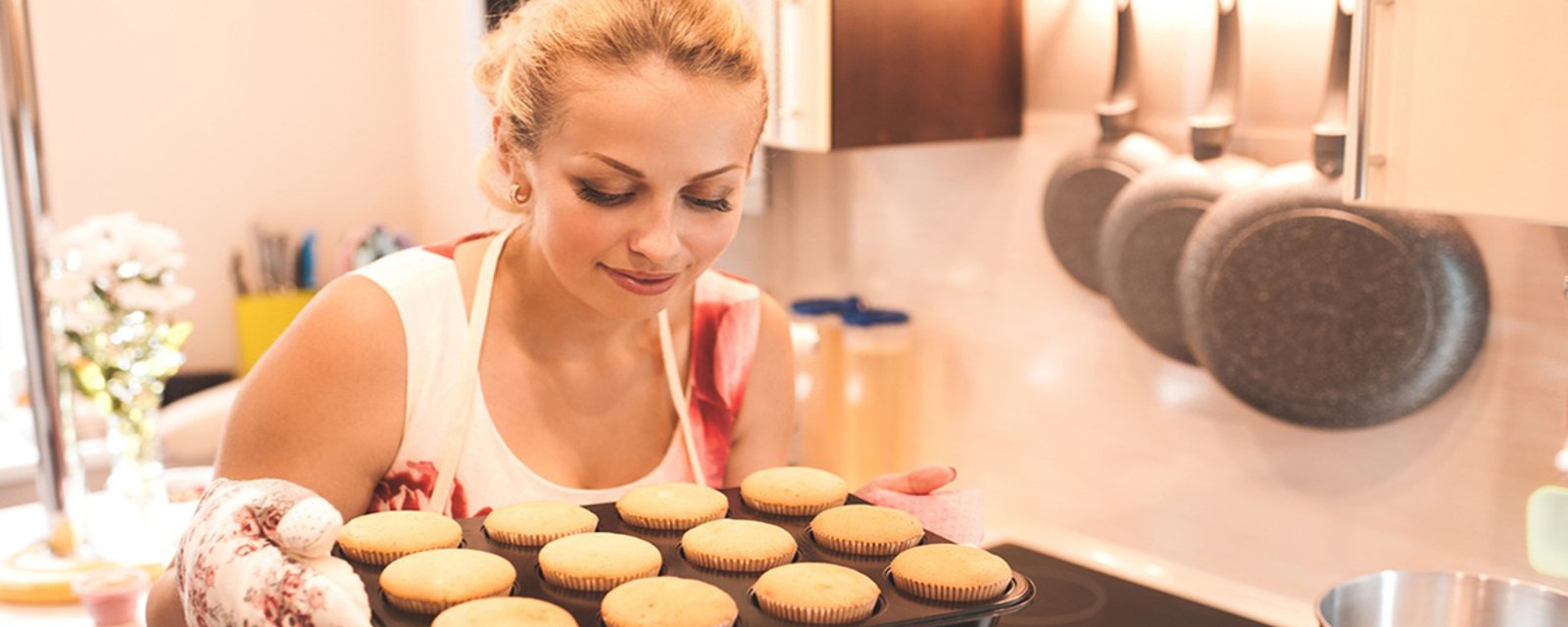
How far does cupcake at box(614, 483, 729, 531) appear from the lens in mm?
1095

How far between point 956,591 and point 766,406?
0.63 metres

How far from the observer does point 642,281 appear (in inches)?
48.1

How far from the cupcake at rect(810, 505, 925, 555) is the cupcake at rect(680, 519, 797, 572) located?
0.03m

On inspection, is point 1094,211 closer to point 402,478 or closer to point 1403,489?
point 1403,489

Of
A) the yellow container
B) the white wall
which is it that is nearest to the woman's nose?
the yellow container

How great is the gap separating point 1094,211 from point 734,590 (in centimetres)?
123

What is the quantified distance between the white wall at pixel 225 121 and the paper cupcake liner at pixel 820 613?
2.66 metres

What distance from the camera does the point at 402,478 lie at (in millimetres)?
1336

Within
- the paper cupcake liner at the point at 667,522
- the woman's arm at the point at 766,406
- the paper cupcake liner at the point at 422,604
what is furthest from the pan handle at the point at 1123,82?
the paper cupcake liner at the point at 422,604

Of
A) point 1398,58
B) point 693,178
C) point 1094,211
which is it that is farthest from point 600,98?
point 1094,211

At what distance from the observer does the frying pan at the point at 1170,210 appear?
1.84 meters

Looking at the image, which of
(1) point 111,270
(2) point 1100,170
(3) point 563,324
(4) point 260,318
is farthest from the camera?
(4) point 260,318

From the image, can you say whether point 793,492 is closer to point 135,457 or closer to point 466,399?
point 466,399

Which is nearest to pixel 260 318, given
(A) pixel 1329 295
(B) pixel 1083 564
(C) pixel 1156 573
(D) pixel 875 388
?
(D) pixel 875 388
